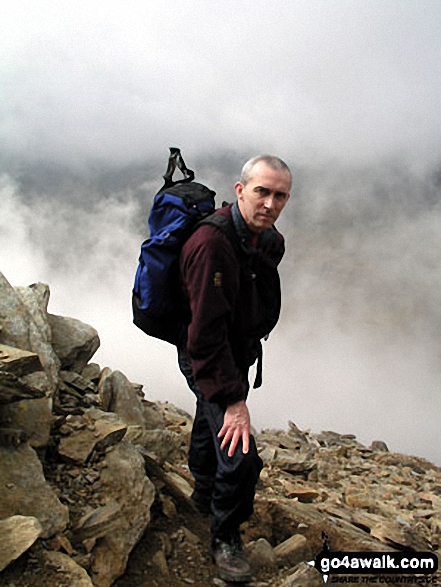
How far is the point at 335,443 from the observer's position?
21859mm

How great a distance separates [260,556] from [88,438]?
9.00 ft

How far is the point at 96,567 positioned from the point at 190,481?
2.31m

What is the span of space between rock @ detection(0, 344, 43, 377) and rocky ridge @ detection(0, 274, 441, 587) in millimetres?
14

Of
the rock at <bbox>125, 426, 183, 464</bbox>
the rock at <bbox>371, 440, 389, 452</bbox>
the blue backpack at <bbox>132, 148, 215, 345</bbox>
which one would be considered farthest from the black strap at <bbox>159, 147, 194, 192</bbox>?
the rock at <bbox>371, 440, 389, 452</bbox>

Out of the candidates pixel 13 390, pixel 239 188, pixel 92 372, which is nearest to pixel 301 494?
pixel 92 372

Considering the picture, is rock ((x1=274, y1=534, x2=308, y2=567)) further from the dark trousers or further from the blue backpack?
the blue backpack

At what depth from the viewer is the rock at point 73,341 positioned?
945 cm

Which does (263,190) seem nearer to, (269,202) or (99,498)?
(269,202)

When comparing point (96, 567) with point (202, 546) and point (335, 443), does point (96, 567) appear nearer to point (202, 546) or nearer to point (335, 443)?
point (202, 546)

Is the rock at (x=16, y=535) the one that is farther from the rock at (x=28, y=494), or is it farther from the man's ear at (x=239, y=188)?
the man's ear at (x=239, y=188)

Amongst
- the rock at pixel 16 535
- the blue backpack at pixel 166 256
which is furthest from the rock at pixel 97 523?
the blue backpack at pixel 166 256

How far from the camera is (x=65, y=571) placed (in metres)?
4.90

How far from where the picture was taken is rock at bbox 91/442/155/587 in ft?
17.9

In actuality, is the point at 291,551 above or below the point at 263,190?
below
